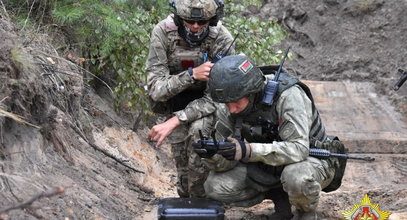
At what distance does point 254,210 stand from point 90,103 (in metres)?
2.53

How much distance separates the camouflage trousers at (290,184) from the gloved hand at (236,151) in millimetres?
333

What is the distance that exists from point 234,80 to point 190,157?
1.12 metres

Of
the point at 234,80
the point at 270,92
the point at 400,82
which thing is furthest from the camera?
the point at 400,82

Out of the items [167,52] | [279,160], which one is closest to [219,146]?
[279,160]

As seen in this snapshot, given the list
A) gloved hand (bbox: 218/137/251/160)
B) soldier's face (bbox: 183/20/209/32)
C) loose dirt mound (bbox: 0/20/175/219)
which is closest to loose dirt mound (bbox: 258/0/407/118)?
loose dirt mound (bbox: 0/20/175/219)

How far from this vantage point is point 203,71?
5.05 m

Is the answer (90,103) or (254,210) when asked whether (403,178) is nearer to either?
(254,210)

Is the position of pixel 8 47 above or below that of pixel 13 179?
above

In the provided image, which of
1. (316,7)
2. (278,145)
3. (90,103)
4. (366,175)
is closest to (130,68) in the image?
(90,103)

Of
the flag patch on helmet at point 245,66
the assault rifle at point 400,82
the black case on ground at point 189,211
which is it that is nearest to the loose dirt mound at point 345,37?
the assault rifle at point 400,82

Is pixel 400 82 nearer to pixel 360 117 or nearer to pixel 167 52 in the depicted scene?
pixel 360 117

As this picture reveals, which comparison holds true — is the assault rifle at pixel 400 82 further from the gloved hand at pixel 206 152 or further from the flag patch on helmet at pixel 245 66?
the gloved hand at pixel 206 152

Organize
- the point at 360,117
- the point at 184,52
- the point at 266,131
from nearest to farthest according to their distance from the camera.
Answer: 1. the point at 266,131
2. the point at 184,52
3. the point at 360,117

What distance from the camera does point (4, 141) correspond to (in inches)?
163
